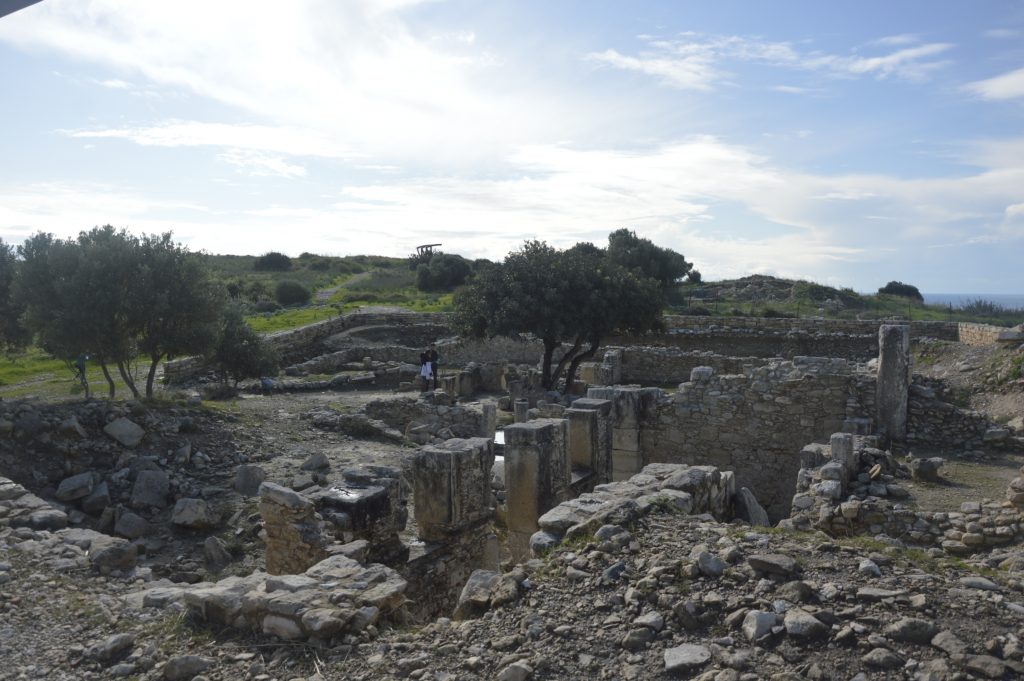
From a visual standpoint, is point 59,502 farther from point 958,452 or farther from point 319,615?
point 958,452

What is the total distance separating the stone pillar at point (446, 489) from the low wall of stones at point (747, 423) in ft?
13.8

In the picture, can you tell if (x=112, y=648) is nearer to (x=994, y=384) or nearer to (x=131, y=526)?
(x=131, y=526)

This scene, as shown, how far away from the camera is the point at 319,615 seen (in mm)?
5309

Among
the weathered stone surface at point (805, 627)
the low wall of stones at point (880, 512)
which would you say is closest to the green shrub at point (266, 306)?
the low wall of stones at point (880, 512)

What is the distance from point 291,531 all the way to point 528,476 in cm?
277

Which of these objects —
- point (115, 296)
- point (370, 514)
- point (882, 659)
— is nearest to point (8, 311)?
point (115, 296)

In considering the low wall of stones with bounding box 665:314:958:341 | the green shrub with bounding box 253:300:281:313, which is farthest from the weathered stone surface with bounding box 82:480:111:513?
the green shrub with bounding box 253:300:281:313

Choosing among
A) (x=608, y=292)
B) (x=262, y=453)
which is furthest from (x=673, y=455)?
(x=608, y=292)

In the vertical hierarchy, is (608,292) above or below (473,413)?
above

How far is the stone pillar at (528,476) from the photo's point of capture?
877 centimetres

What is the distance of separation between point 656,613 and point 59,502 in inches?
381

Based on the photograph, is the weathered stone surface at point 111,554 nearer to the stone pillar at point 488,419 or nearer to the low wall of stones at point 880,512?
the low wall of stones at point 880,512

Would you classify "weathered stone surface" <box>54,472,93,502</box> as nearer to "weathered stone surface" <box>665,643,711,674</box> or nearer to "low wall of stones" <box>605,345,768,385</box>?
"weathered stone surface" <box>665,643,711,674</box>

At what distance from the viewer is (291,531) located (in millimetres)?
7586
